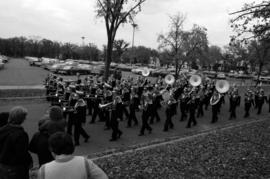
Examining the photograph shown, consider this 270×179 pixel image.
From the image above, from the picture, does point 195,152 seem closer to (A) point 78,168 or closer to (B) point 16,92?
(A) point 78,168

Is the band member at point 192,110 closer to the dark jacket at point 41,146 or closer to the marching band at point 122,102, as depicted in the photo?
the marching band at point 122,102

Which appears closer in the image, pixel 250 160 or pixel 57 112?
pixel 57 112

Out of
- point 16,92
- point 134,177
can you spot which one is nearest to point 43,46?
point 16,92

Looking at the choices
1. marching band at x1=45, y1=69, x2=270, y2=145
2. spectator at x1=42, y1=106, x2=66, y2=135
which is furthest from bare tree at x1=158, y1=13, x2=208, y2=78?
spectator at x1=42, y1=106, x2=66, y2=135

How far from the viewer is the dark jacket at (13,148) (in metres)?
3.45

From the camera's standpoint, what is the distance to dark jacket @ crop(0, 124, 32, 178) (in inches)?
136

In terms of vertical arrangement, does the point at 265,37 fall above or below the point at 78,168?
above

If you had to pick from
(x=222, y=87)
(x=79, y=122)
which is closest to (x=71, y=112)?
(x=79, y=122)

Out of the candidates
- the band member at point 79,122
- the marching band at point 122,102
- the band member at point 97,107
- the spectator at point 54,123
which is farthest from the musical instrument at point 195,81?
the spectator at point 54,123

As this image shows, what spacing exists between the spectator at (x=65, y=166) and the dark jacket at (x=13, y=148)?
1398 mm

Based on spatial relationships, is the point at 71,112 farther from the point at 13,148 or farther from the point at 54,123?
the point at 13,148

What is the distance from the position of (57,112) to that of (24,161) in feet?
3.94

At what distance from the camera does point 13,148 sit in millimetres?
3461

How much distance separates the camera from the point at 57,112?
4.62 metres
